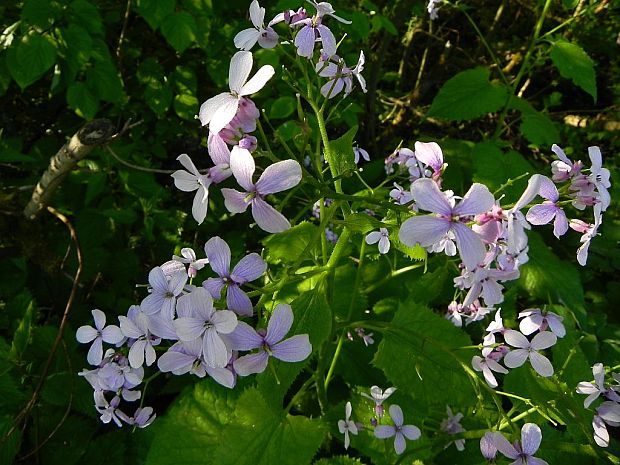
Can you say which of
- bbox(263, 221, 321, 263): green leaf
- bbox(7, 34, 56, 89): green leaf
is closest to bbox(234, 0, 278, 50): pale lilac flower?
bbox(263, 221, 321, 263): green leaf

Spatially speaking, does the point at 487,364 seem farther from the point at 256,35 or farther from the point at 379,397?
the point at 256,35

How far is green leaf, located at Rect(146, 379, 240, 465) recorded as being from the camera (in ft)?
5.57

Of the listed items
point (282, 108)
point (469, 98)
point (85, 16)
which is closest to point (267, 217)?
point (282, 108)

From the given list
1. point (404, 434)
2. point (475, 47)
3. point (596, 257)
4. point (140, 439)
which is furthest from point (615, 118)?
point (140, 439)

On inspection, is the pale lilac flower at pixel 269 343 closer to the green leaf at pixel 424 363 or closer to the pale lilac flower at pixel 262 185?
the pale lilac flower at pixel 262 185

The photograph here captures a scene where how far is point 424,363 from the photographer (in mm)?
1453

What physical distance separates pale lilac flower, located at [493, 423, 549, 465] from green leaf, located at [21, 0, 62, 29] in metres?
1.84

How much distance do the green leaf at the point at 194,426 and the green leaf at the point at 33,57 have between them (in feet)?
3.85

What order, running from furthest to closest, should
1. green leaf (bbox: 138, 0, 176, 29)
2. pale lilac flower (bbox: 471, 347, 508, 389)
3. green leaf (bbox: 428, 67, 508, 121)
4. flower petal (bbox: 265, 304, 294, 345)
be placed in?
1. green leaf (bbox: 428, 67, 508, 121)
2. green leaf (bbox: 138, 0, 176, 29)
3. pale lilac flower (bbox: 471, 347, 508, 389)
4. flower petal (bbox: 265, 304, 294, 345)

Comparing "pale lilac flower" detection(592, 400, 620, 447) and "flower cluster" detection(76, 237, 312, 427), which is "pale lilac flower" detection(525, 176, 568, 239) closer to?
"flower cluster" detection(76, 237, 312, 427)

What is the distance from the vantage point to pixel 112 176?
95.3 inches

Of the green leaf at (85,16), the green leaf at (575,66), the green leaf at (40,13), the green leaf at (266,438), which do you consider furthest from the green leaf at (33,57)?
the green leaf at (575,66)

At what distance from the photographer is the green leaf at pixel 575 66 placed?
2.29 metres

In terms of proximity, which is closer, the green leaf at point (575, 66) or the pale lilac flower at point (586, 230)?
the pale lilac flower at point (586, 230)
